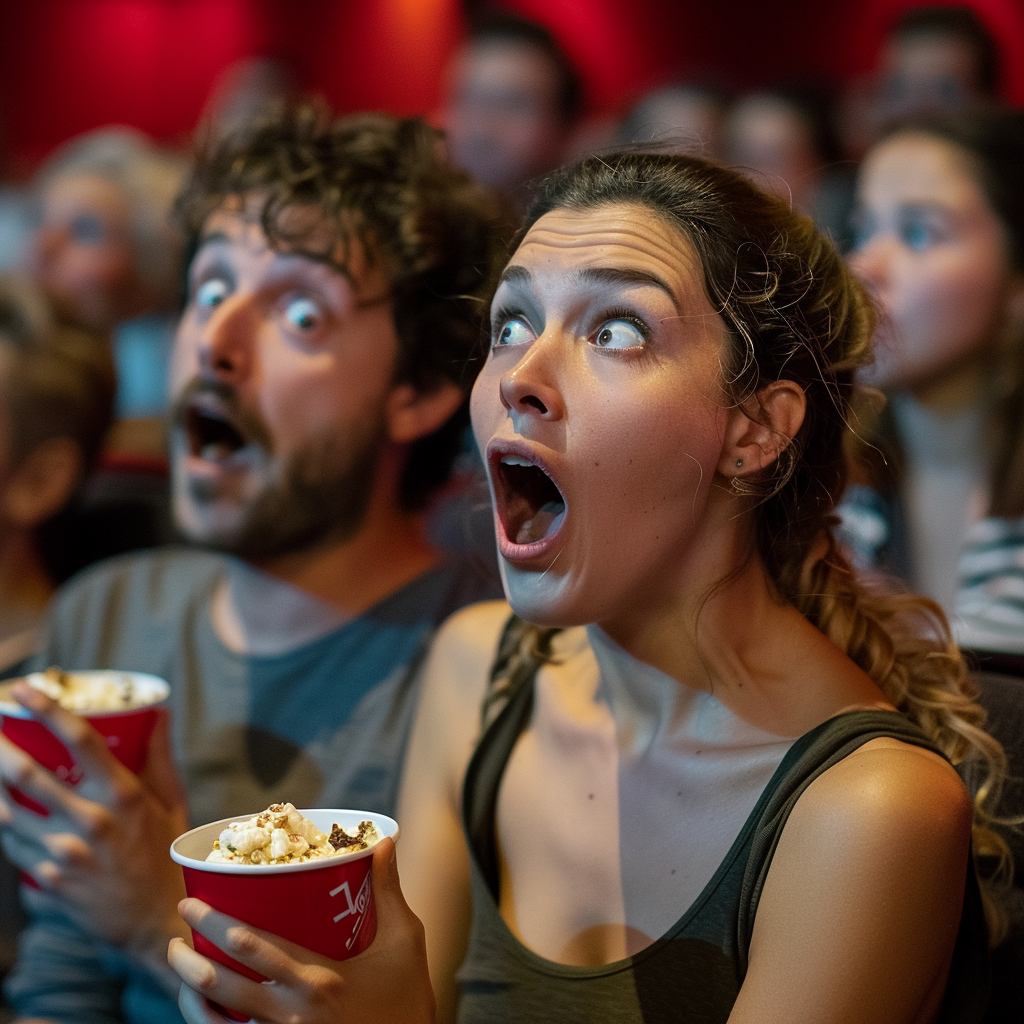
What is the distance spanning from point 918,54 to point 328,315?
345 cm

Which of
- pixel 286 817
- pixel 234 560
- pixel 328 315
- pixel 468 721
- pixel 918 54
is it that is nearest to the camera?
pixel 286 817

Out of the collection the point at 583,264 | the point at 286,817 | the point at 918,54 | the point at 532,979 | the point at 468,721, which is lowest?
the point at 532,979

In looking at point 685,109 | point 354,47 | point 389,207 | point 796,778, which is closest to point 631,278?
point 796,778

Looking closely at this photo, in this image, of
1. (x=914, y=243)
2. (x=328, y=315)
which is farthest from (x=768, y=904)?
(x=914, y=243)

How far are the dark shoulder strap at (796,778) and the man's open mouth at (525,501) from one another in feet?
1.10

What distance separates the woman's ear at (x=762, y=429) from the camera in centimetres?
126

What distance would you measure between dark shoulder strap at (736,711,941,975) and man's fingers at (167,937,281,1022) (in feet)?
1.48

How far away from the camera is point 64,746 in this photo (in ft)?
4.68

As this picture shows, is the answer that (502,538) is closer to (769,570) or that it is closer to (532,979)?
(769,570)

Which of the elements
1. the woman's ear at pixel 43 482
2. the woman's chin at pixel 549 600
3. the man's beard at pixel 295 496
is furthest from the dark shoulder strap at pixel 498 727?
the woman's ear at pixel 43 482

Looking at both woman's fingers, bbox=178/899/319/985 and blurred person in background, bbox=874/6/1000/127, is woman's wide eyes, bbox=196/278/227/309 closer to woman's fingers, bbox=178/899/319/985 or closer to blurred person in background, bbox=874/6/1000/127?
woman's fingers, bbox=178/899/319/985

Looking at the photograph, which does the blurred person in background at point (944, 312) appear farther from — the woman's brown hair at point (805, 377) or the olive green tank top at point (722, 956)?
the olive green tank top at point (722, 956)

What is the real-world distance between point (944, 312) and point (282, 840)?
2.18 metres

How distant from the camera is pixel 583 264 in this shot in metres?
1.24
